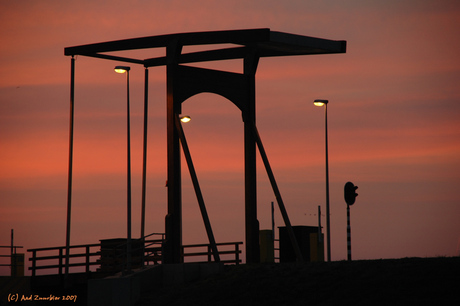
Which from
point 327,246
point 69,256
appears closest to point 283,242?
point 327,246

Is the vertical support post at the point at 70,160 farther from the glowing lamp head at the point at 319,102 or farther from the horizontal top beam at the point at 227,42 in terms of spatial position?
the glowing lamp head at the point at 319,102

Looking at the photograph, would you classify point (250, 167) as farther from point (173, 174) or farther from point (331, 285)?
point (331, 285)

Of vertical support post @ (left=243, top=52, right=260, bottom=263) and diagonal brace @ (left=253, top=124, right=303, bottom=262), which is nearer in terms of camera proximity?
diagonal brace @ (left=253, top=124, right=303, bottom=262)

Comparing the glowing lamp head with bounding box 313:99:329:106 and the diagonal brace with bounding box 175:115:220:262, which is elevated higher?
the glowing lamp head with bounding box 313:99:329:106

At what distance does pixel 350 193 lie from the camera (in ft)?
125

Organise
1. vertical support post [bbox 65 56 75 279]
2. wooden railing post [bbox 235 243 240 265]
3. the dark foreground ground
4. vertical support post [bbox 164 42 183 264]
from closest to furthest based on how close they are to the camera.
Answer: the dark foreground ground
vertical support post [bbox 164 42 183 264]
vertical support post [bbox 65 56 75 279]
wooden railing post [bbox 235 243 240 265]

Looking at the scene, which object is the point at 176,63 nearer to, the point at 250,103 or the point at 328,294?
the point at 250,103

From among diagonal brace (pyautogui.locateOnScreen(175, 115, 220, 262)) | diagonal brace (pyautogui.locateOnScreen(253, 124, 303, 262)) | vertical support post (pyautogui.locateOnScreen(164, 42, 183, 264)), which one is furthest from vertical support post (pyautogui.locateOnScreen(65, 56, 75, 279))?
diagonal brace (pyautogui.locateOnScreen(253, 124, 303, 262))

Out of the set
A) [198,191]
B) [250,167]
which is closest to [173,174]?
[198,191]

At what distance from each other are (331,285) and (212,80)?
12.3m

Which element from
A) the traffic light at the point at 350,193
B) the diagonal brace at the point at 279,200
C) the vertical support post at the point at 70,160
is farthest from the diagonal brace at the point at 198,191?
the traffic light at the point at 350,193

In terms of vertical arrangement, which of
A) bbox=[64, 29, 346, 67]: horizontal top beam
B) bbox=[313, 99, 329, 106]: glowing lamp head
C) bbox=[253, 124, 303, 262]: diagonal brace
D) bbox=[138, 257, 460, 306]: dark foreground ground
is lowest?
bbox=[138, 257, 460, 306]: dark foreground ground

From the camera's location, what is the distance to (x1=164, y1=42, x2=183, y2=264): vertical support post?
36438 mm

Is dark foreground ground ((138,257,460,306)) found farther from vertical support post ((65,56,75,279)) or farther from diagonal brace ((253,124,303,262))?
vertical support post ((65,56,75,279))
